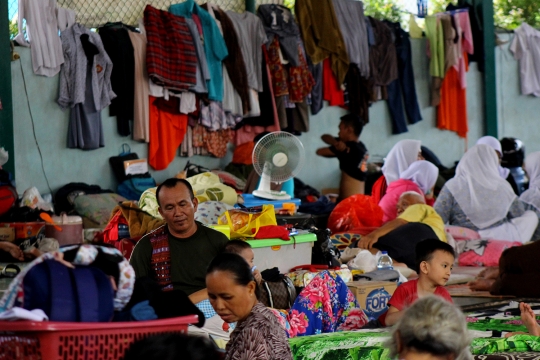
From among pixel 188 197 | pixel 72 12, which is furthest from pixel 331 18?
pixel 188 197

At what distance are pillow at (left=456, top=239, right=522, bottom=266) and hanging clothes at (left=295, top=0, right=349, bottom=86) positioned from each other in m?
3.20

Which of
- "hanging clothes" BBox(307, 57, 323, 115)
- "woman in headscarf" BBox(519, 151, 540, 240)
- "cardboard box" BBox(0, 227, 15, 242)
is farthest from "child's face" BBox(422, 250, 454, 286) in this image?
"hanging clothes" BBox(307, 57, 323, 115)

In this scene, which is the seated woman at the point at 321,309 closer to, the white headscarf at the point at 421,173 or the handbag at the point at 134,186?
the white headscarf at the point at 421,173

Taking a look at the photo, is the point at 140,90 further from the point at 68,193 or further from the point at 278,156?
the point at 278,156

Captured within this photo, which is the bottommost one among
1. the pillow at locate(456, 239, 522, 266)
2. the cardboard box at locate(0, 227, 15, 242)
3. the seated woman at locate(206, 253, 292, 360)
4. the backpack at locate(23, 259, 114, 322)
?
the pillow at locate(456, 239, 522, 266)

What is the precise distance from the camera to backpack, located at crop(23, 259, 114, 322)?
7.33ft

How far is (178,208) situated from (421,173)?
15.5 feet

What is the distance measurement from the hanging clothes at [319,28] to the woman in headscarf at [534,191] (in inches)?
99.7

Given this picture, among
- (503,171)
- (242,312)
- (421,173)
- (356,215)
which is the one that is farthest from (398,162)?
(242,312)

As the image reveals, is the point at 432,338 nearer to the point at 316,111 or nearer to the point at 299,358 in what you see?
the point at 299,358

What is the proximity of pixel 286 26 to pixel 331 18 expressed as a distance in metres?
0.67

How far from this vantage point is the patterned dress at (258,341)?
2881mm

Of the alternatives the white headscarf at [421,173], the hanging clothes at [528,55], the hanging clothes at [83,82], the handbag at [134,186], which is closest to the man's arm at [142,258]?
the hanging clothes at [83,82]

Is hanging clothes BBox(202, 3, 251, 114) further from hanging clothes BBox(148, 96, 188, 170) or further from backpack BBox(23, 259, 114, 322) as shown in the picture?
backpack BBox(23, 259, 114, 322)
